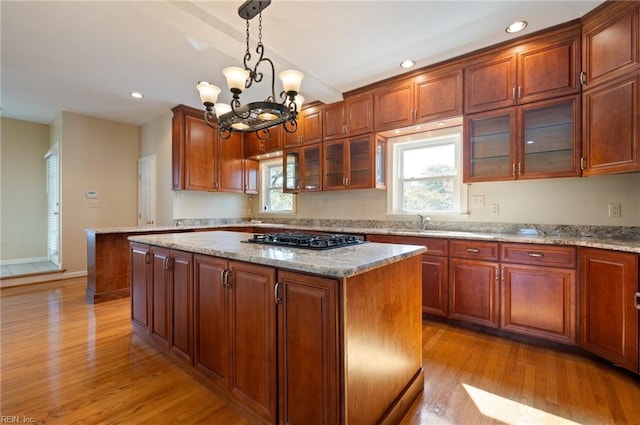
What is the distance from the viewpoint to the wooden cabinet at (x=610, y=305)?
75.1 inches

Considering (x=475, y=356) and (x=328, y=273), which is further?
(x=475, y=356)

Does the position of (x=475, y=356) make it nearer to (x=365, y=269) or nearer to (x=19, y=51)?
(x=365, y=269)

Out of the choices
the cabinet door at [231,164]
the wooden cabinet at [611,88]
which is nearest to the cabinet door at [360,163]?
the wooden cabinet at [611,88]

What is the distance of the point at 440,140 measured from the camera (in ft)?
11.5

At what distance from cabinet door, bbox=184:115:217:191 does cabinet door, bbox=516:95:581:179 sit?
4281 mm

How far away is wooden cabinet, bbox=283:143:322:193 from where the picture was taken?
167 inches

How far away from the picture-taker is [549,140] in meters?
2.63

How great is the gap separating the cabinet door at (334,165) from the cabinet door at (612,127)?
242cm

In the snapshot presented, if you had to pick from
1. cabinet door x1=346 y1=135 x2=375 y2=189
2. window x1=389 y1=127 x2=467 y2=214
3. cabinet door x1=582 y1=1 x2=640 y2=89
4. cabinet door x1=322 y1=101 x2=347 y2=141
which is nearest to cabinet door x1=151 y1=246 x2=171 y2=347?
cabinet door x1=346 y1=135 x2=375 y2=189

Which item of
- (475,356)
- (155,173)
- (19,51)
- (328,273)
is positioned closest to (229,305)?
(328,273)

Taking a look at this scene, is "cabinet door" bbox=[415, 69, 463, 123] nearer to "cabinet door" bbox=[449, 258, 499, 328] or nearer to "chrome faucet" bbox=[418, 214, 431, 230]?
"chrome faucet" bbox=[418, 214, 431, 230]

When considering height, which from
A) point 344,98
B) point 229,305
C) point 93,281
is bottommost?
point 93,281

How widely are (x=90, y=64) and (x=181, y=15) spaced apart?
5.62 ft

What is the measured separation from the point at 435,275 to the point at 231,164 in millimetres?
3858
